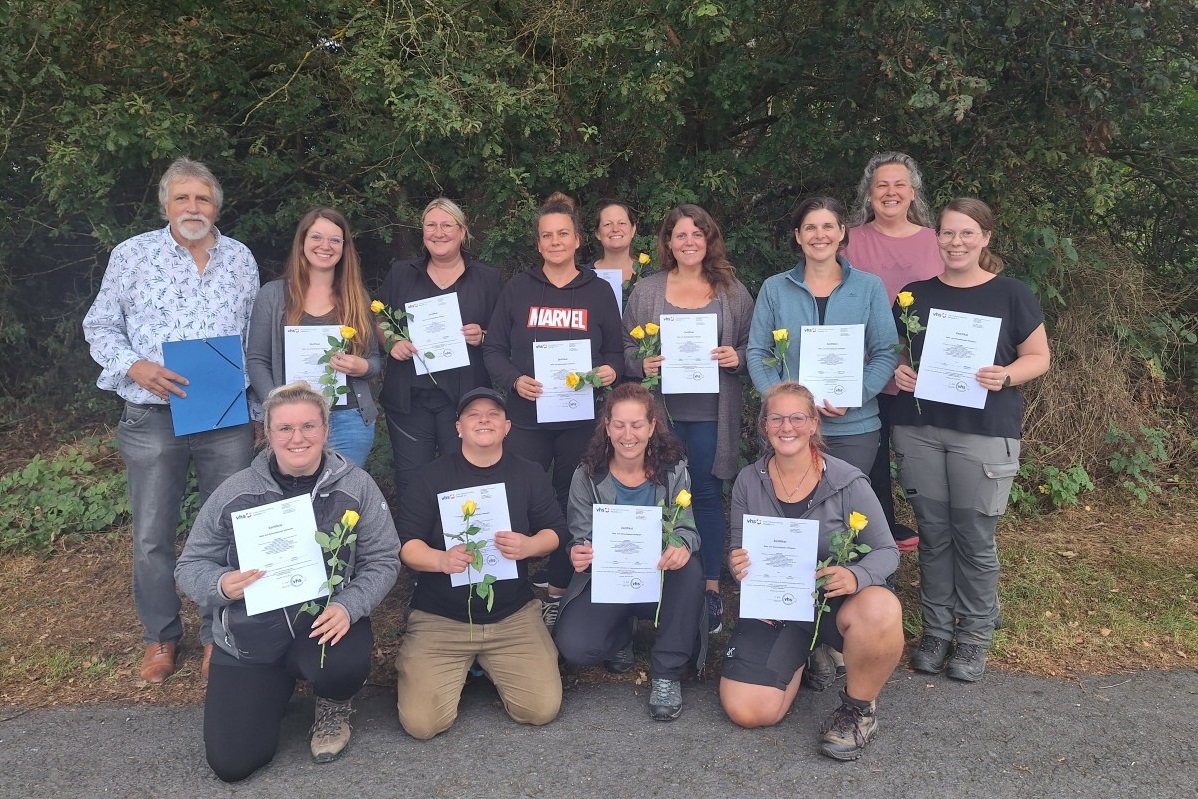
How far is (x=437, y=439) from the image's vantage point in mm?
4688

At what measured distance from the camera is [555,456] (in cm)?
467

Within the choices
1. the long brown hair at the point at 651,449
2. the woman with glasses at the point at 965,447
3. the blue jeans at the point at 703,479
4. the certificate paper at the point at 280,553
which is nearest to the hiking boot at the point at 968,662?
the woman with glasses at the point at 965,447

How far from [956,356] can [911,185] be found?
1.07 metres

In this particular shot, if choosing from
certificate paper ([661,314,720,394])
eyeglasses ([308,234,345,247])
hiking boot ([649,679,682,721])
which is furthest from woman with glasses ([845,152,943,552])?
eyeglasses ([308,234,345,247])

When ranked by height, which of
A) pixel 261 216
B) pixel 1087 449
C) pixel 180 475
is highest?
pixel 261 216

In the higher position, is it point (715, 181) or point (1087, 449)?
point (715, 181)

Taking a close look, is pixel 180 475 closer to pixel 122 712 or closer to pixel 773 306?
pixel 122 712

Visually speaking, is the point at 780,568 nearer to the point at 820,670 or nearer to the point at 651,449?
the point at 820,670

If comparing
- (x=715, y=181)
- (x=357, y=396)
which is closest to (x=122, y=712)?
(x=357, y=396)

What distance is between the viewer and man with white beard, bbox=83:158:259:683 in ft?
13.5

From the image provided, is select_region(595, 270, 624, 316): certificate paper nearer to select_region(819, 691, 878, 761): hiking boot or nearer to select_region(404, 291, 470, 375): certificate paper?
select_region(404, 291, 470, 375): certificate paper

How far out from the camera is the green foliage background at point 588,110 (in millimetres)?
5191

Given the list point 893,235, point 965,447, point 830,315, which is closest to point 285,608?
point 830,315

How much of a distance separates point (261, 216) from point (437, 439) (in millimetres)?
3002
